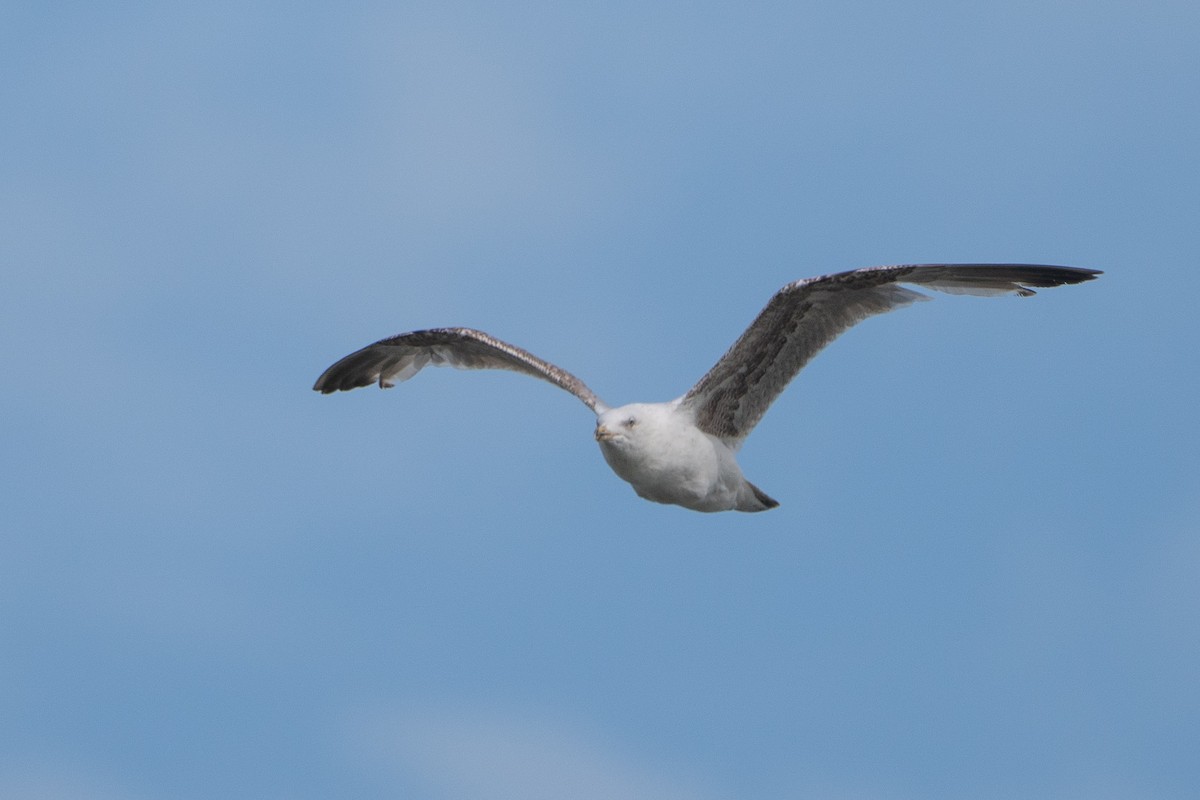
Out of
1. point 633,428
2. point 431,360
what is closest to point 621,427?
point 633,428

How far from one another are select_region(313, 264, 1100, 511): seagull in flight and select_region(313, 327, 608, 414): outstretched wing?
2.06ft

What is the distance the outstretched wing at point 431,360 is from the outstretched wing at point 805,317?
1.62 meters

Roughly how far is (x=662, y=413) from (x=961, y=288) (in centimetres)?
299

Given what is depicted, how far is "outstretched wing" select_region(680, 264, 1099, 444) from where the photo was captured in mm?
14953

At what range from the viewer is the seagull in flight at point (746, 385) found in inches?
590

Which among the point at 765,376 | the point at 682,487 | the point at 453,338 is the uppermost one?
the point at 453,338

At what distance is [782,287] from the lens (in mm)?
15117

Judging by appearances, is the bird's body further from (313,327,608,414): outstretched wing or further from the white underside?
(313,327,608,414): outstretched wing

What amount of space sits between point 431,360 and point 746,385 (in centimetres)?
472

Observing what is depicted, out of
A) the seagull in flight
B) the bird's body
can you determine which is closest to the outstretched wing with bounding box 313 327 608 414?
the seagull in flight

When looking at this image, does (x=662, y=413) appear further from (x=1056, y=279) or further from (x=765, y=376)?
(x=1056, y=279)

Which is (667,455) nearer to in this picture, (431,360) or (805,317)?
(805,317)

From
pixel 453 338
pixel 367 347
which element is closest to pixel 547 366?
pixel 453 338

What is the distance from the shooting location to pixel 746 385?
16016 millimetres
